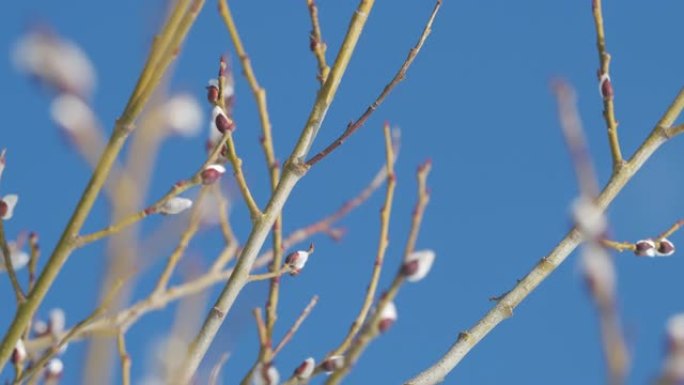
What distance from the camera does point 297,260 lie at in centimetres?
251

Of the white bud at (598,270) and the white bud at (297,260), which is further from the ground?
the white bud at (297,260)

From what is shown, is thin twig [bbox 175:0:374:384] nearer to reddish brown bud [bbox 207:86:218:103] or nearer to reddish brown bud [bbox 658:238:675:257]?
reddish brown bud [bbox 207:86:218:103]

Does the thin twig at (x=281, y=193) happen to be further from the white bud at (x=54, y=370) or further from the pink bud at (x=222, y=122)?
the white bud at (x=54, y=370)

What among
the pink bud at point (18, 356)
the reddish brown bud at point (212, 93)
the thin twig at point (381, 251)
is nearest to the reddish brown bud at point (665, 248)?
the thin twig at point (381, 251)

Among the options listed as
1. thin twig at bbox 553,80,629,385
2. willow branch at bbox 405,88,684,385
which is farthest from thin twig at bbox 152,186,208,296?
thin twig at bbox 553,80,629,385

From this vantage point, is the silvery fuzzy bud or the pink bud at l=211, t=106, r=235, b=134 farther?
the silvery fuzzy bud

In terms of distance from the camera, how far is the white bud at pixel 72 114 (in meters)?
1.61

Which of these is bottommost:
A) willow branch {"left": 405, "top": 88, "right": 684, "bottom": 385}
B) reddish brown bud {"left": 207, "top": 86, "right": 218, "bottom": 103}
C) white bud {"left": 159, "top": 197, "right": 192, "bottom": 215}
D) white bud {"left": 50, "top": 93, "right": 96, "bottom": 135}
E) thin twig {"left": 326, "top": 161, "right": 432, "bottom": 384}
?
thin twig {"left": 326, "top": 161, "right": 432, "bottom": 384}

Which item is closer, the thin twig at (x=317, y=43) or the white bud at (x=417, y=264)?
the white bud at (x=417, y=264)

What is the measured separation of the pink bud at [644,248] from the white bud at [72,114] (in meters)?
1.57

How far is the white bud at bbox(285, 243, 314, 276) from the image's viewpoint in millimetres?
2502

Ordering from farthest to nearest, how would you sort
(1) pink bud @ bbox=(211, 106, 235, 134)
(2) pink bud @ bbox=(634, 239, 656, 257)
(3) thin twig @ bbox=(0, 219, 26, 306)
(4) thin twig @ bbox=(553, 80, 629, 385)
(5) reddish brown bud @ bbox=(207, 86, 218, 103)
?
(2) pink bud @ bbox=(634, 239, 656, 257), (5) reddish brown bud @ bbox=(207, 86, 218, 103), (1) pink bud @ bbox=(211, 106, 235, 134), (3) thin twig @ bbox=(0, 219, 26, 306), (4) thin twig @ bbox=(553, 80, 629, 385)

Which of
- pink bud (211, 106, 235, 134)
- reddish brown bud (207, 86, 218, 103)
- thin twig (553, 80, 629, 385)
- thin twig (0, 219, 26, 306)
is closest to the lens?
thin twig (553, 80, 629, 385)

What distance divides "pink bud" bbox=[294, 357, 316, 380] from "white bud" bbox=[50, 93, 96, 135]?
777 mm
